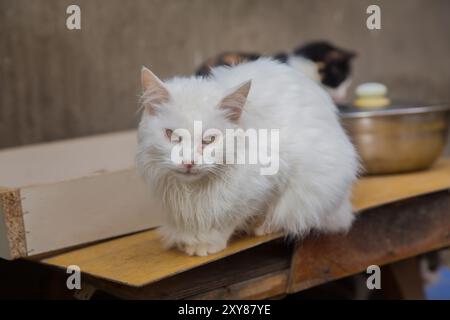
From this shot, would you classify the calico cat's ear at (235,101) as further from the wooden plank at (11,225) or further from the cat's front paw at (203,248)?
the wooden plank at (11,225)

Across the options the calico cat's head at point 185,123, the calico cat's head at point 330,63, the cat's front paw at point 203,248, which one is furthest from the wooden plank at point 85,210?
the calico cat's head at point 330,63

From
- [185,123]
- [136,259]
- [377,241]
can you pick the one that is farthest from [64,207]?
[377,241]

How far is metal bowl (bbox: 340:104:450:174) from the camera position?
2398 millimetres

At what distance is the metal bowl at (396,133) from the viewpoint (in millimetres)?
2398

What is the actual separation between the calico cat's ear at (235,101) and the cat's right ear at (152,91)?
0.14m

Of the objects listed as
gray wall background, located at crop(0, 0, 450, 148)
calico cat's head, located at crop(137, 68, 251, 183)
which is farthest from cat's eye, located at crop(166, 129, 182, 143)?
gray wall background, located at crop(0, 0, 450, 148)

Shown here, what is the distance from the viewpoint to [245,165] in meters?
1.54

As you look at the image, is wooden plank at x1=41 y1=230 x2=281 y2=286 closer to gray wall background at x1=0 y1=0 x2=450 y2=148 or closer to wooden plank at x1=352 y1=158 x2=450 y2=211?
wooden plank at x1=352 y1=158 x2=450 y2=211

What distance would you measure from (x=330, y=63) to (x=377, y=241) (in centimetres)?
126

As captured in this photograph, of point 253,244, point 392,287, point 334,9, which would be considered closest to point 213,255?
point 253,244

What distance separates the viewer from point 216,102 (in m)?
1.51

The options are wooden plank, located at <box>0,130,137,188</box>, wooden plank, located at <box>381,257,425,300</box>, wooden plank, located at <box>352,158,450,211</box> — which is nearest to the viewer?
wooden plank, located at <box>352,158,450,211</box>

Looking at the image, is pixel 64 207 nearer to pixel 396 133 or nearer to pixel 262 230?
pixel 262 230

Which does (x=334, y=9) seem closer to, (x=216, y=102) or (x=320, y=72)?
(x=320, y=72)
